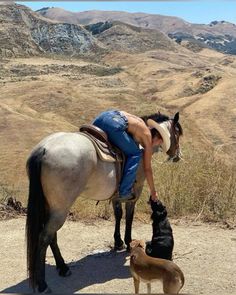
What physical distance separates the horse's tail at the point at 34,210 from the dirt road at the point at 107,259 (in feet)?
1.52

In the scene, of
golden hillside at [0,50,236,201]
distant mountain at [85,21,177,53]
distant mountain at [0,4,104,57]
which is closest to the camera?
golden hillside at [0,50,236,201]

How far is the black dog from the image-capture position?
17.2 ft

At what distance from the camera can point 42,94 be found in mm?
31953

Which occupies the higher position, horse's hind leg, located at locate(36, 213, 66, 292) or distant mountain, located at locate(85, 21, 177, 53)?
horse's hind leg, located at locate(36, 213, 66, 292)

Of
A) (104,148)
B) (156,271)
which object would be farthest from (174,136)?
(156,271)

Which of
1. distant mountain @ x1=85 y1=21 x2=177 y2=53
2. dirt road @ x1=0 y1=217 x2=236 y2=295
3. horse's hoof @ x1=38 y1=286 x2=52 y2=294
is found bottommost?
distant mountain @ x1=85 y1=21 x2=177 y2=53

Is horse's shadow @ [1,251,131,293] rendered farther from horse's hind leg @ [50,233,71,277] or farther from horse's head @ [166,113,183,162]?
horse's head @ [166,113,183,162]

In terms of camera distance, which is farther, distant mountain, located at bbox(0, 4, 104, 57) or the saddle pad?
distant mountain, located at bbox(0, 4, 104, 57)

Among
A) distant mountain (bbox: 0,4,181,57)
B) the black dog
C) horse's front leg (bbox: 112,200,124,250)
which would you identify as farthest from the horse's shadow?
distant mountain (bbox: 0,4,181,57)

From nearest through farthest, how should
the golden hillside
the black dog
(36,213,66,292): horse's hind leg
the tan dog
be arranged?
1. the tan dog
2. (36,213,66,292): horse's hind leg
3. the black dog
4. the golden hillside

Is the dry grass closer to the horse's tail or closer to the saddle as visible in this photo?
the saddle

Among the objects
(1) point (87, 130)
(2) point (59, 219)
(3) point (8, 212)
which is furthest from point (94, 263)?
(3) point (8, 212)

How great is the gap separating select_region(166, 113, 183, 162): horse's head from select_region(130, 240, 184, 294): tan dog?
1921 millimetres

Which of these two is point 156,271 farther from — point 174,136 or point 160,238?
point 174,136
